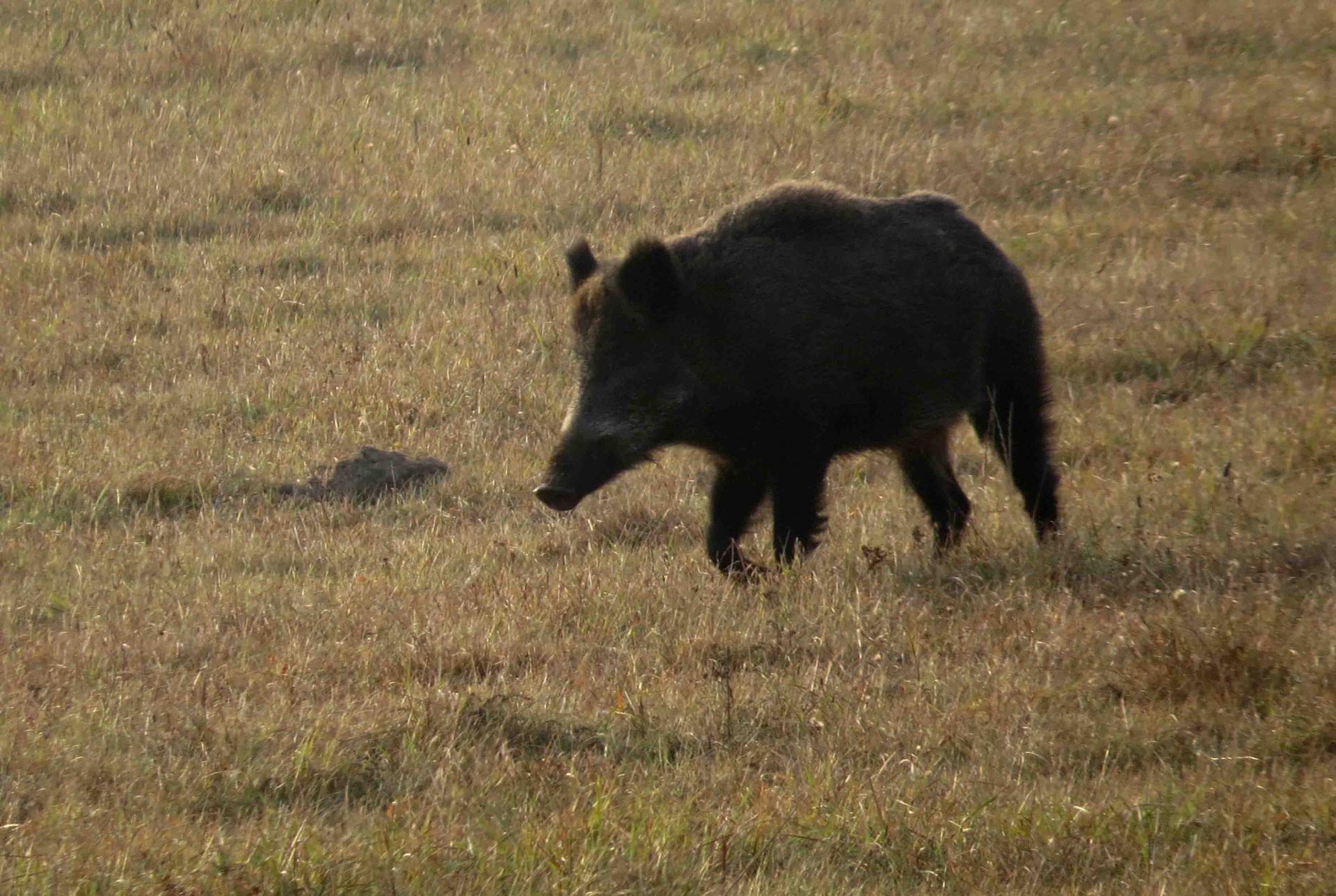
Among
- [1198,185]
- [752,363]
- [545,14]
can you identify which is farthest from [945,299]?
[545,14]

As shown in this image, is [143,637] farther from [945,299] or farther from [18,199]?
[18,199]

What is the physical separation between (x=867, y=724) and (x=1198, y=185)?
8669 mm

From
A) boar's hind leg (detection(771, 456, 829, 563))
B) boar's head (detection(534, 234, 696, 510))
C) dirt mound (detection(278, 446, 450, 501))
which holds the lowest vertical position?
dirt mound (detection(278, 446, 450, 501))

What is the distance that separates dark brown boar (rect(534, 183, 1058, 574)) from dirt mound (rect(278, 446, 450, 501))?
1.47 m

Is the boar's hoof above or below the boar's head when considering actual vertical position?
below

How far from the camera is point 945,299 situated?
6832mm

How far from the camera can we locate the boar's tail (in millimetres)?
7039

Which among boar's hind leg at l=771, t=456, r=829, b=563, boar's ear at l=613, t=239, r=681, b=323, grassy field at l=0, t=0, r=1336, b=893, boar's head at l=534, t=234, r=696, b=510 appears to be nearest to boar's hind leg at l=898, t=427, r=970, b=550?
grassy field at l=0, t=0, r=1336, b=893

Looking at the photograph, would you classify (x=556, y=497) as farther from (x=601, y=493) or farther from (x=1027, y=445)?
(x=1027, y=445)

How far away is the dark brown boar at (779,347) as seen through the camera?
6.48 meters

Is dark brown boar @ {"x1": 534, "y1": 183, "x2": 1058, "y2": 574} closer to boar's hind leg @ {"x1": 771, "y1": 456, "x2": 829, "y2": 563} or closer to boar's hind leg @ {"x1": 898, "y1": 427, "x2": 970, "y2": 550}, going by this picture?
boar's hind leg @ {"x1": 771, "y1": 456, "x2": 829, "y2": 563}

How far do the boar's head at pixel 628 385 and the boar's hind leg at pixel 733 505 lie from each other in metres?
0.30

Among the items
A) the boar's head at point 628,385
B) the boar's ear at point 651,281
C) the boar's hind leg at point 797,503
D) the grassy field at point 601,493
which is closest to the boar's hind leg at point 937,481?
the grassy field at point 601,493

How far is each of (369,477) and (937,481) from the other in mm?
2699
